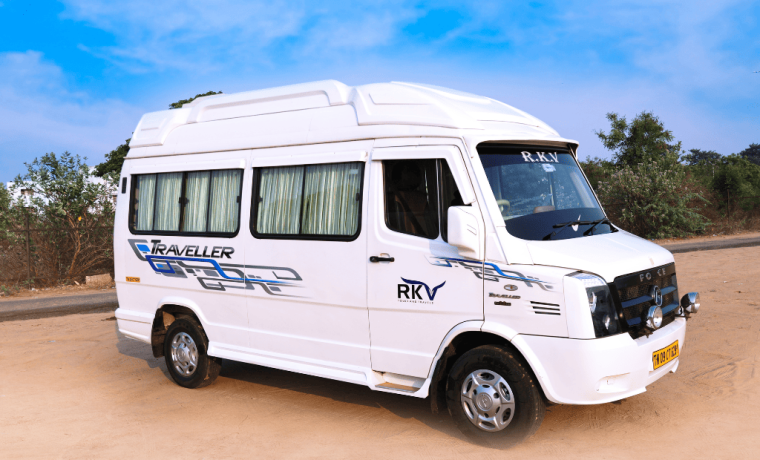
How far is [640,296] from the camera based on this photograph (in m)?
5.08

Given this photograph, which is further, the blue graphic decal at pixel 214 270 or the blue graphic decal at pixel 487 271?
the blue graphic decal at pixel 214 270

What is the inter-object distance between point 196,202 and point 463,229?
3554 mm

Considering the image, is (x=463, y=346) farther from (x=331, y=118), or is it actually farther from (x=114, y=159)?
(x=114, y=159)

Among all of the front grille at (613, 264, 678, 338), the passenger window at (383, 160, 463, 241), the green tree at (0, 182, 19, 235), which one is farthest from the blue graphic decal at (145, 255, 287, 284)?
the green tree at (0, 182, 19, 235)

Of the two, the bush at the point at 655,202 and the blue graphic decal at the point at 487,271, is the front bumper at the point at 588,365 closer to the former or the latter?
the blue graphic decal at the point at 487,271

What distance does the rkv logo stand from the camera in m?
5.33

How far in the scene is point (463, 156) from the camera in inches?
208

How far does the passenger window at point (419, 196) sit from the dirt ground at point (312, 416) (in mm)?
1826

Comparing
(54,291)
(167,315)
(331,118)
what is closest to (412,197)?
(331,118)

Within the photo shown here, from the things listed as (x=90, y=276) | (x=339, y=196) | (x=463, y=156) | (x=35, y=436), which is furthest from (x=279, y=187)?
(x=90, y=276)

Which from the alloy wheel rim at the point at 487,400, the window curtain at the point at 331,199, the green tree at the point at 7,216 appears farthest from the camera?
the green tree at the point at 7,216

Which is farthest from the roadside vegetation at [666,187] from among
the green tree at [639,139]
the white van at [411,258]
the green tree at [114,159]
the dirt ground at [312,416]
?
the green tree at [114,159]

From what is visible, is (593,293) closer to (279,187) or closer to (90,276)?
(279,187)

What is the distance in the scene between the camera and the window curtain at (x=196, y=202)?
7.10 m
